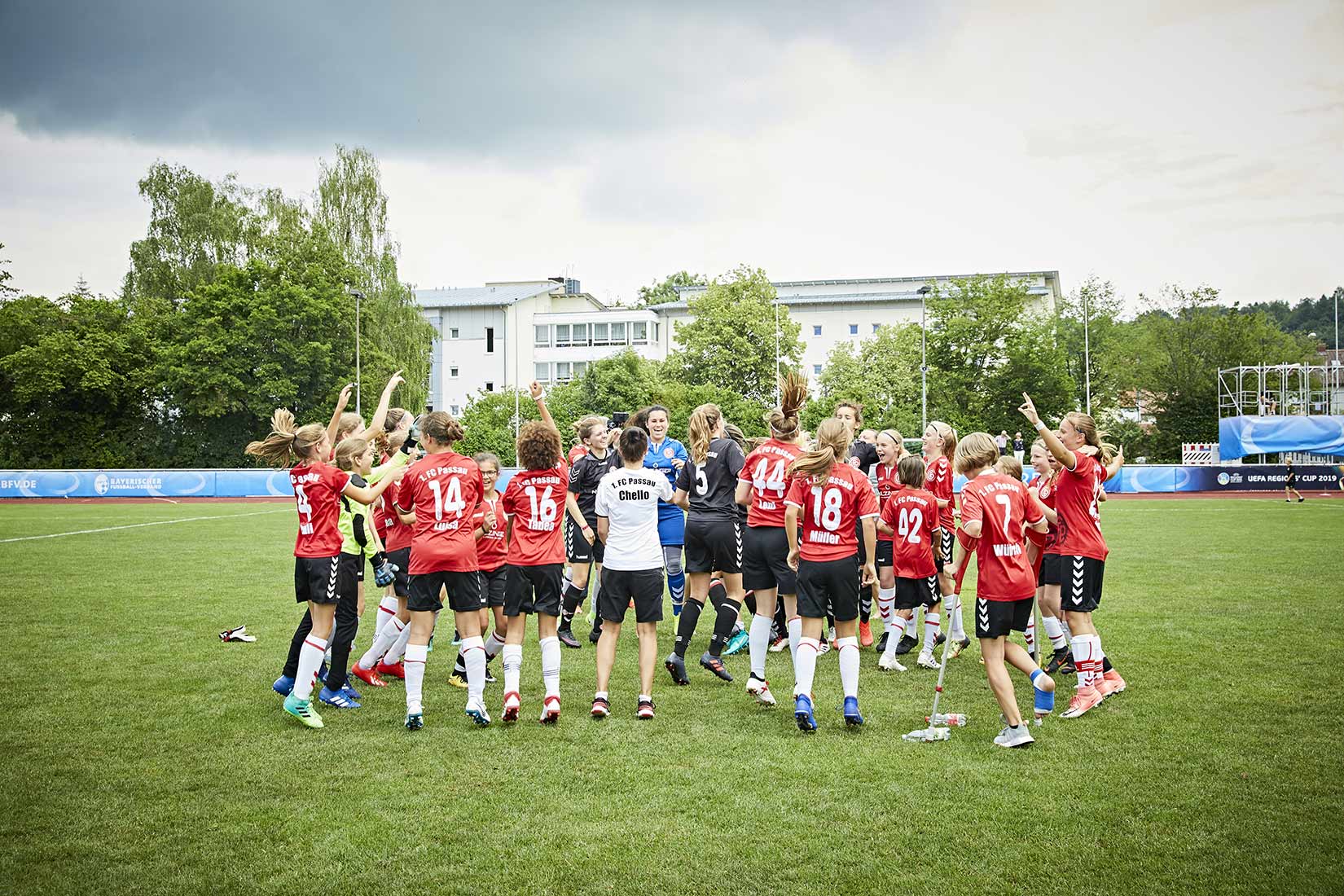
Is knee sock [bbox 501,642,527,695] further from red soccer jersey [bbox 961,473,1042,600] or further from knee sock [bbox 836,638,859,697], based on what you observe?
red soccer jersey [bbox 961,473,1042,600]

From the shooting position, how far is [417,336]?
5100 cm

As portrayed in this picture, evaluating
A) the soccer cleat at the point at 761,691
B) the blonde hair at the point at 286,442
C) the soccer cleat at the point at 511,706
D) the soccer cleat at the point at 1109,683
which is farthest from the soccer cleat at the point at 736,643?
the blonde hair at the point at 286,442

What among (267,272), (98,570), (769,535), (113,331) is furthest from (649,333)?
(769,535)

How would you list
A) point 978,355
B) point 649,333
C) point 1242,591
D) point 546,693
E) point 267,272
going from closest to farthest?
point 546,693, point 1242,591, point 267,272, point 978,355, point 649,333

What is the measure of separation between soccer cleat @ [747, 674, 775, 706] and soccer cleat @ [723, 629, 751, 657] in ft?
6.56

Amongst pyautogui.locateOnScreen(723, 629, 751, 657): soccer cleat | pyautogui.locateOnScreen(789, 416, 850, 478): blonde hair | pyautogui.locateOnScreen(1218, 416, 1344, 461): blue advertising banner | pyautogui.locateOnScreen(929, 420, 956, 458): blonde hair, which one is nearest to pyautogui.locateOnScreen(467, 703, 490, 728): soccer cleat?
pyautogui.locateOnScreen(789, 416, 850, 478): blonde hair

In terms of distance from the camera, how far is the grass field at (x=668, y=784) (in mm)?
4367

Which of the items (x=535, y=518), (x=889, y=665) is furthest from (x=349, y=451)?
(x=889, y=665)

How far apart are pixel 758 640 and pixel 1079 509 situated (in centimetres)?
282

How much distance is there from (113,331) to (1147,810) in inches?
2171

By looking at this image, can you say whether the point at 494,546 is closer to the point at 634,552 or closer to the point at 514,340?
the point at 634,552

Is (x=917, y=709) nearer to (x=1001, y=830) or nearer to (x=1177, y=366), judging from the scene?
(x=1001, y=830)

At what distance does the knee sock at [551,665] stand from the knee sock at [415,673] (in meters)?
0.91

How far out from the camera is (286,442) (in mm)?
7164
